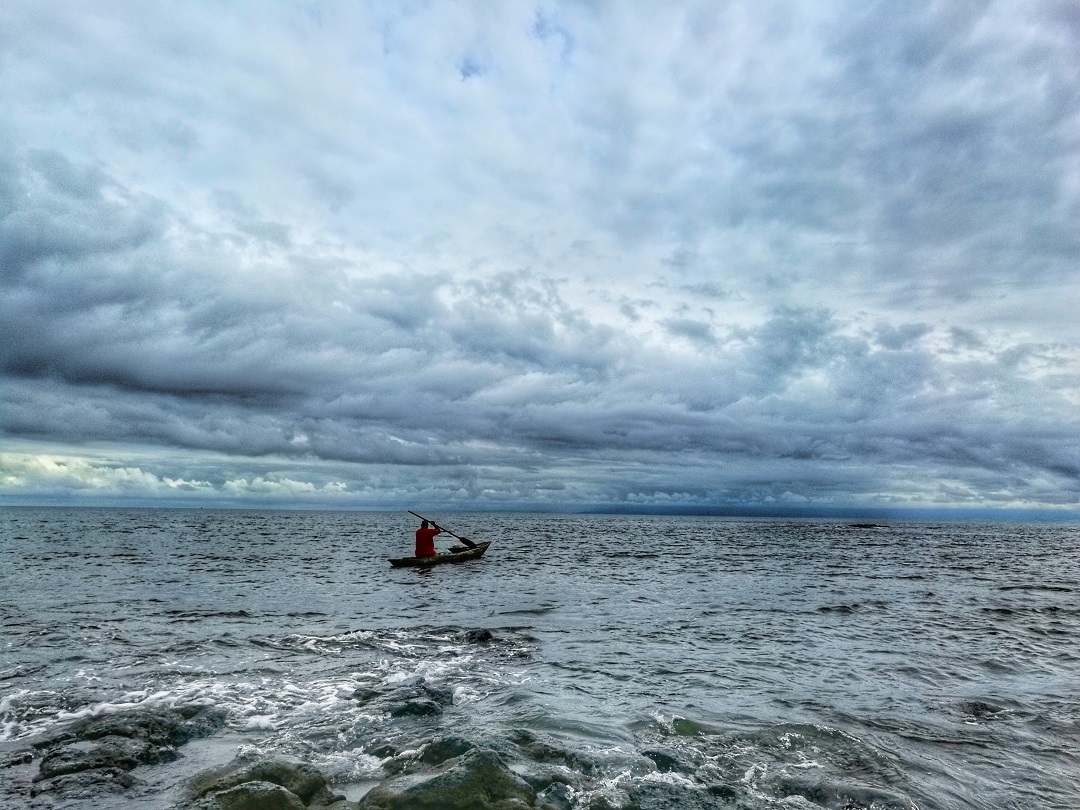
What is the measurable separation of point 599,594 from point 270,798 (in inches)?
1026

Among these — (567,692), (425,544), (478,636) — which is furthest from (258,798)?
(425,544)

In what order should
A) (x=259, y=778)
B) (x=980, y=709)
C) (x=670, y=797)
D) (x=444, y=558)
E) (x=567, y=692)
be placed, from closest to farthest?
(x=259, y=778) < (x=670, y=797) < (x=980, y=709) < (x=567, y=692) < (x=444, y=558)

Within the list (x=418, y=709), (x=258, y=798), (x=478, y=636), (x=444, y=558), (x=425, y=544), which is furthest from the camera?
(x=444, y=558)

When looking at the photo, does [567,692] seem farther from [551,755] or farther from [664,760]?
[664,760]

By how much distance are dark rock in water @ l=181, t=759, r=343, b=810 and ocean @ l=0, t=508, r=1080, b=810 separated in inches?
10.5

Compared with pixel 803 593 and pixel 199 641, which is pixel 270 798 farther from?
pixel 803 593

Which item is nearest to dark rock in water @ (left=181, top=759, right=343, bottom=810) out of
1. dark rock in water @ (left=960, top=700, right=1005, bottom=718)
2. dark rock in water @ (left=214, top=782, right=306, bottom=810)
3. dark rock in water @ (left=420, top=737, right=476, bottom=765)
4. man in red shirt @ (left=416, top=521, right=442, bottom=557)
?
dark rock in water @ (left=214, top=782, right=306, bottom=810)

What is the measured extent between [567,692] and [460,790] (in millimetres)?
6945

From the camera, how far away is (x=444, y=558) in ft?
154

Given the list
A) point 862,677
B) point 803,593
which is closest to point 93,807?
point 862,677

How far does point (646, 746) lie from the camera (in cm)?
1105

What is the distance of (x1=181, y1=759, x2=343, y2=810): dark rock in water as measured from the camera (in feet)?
26.0

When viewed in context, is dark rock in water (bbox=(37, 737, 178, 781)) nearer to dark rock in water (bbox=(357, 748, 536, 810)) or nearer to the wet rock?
the wet rock

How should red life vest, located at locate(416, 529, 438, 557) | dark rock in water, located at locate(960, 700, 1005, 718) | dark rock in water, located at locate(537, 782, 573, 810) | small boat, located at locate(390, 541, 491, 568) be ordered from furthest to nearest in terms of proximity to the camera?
red life vest, located at locate(416, 529, 438, 557) < small boat, located at locate(390, 541, 491, 568) < dark rock in water, located at locate(960, 700, 1005, 718) < dark rock in water, located at locate(537, 782, 573, 810)
